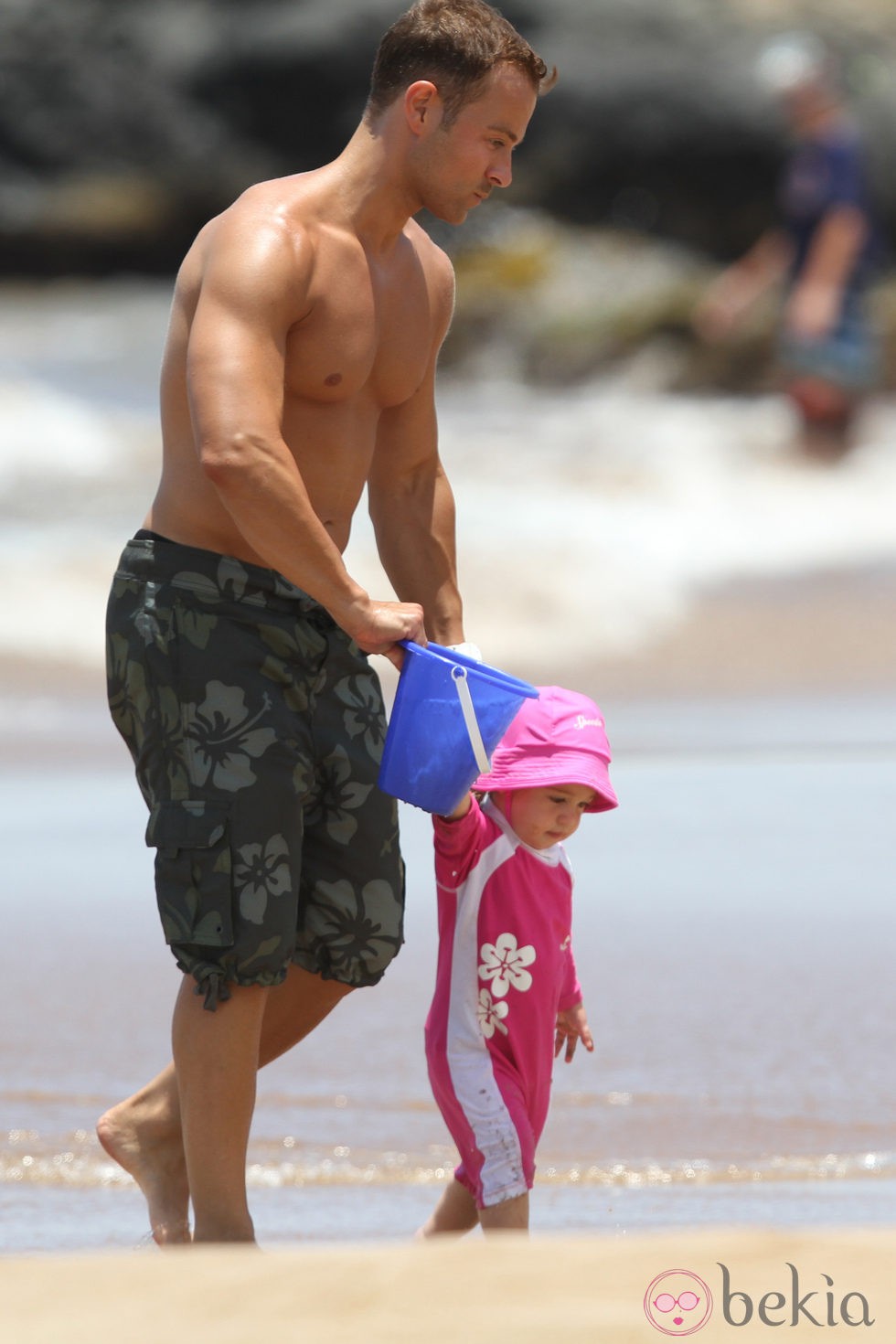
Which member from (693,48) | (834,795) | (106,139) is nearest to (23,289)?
(106,139)

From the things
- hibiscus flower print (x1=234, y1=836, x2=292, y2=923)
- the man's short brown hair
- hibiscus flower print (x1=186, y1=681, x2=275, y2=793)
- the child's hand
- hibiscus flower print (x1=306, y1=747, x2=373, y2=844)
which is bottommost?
the child's hand

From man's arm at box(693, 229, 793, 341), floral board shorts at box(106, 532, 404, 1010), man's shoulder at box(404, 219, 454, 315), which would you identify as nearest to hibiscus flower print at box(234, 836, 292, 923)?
floral board shorts at box(106, 532, 404, 1010)

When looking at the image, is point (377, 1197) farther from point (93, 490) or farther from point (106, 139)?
point (106, 139)

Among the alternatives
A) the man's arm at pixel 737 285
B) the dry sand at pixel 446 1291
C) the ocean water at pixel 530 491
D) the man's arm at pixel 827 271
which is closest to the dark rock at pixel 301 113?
the man's arm at pixel 737 285

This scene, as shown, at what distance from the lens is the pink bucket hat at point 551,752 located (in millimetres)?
3057

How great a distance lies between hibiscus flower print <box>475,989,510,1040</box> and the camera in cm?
304

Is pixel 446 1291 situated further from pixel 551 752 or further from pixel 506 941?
pixel 551 752

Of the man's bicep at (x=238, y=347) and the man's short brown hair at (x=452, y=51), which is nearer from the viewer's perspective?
the man's bicep at (x=238, y=347)

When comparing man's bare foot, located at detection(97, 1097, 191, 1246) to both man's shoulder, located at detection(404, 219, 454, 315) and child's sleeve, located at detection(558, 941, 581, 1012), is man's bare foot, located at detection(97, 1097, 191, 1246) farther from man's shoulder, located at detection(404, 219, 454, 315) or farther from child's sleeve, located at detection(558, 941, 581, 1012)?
man's shoulder, located at detection(404, 219, 454, 315)

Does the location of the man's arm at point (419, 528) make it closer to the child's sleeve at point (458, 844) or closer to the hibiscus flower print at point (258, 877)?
the child's sleeve at point (458, 844)

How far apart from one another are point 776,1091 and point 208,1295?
210cm

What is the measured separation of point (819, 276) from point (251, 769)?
11.5m

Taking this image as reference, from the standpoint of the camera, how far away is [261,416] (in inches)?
107

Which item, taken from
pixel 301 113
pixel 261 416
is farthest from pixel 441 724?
pixel 301 113
